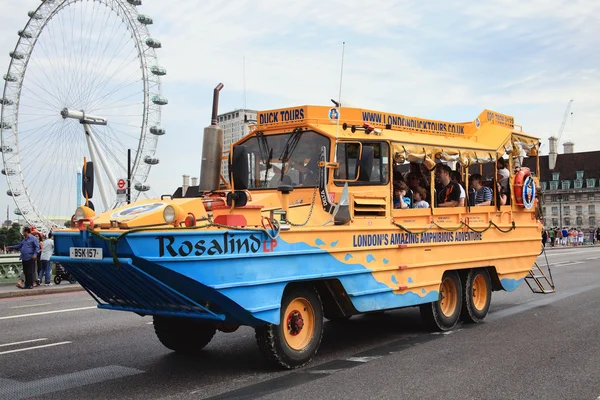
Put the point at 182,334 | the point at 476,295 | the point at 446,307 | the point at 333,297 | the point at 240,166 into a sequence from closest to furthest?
the point at 240,166 → the point at 333,297 → the point at 182,334 → the point at 446,307 → the point at 476,295

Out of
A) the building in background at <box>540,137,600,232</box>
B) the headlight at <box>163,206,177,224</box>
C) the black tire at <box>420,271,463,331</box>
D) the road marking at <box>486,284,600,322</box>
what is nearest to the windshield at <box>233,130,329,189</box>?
the headlight at <box>163,206,177,224</box>

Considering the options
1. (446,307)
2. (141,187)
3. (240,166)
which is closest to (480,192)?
(446,307)

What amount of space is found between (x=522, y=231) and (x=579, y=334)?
2291mm

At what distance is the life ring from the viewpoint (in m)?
10.4

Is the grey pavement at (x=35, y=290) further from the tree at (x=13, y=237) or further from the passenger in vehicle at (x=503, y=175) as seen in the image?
the tree at (x=13, y=237)

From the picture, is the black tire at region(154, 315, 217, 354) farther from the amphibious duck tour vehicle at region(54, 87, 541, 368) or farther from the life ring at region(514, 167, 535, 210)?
the life ring at region(514, 167, 535, 210)

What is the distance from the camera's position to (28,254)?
16.9 m

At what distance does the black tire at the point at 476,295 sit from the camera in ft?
30.9

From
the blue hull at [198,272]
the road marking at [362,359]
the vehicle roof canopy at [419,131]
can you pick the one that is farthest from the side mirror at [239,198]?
the road marking at [362,359]

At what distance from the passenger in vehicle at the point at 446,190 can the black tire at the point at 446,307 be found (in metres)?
0.95

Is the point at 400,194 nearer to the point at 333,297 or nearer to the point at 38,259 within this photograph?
the point at 333,297

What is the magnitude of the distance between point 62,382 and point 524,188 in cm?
723

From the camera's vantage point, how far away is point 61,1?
111 ft

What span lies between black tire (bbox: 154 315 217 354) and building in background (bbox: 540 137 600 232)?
9744 cm
